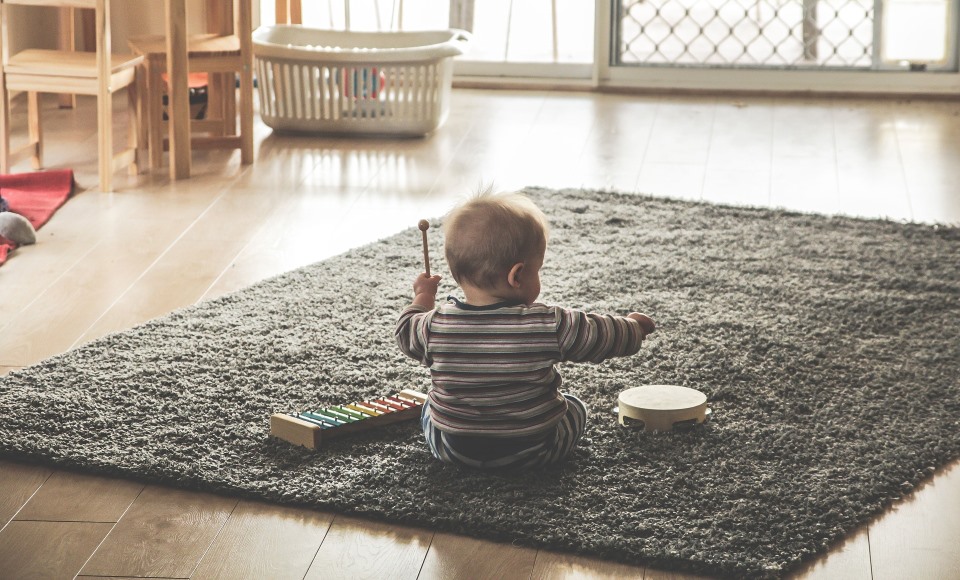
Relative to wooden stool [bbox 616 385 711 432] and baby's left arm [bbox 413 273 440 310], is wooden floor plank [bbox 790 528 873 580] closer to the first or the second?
wooden stool [bbox 616 385 711 432]

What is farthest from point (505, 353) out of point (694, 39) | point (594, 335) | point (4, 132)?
point (694, 39)

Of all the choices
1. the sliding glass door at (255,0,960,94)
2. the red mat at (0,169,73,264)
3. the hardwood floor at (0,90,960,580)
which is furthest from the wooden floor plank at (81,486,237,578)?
the sliding glass door at (255,0,960,94)

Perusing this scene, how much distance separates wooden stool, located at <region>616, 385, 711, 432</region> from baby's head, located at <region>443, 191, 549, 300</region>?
13.5 inches

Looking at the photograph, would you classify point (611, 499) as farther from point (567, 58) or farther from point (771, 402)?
point (567, 58)

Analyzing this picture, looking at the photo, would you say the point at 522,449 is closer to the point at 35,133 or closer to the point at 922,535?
the point at 922,535

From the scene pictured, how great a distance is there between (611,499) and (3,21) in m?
2.45

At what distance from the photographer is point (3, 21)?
3.26 meters

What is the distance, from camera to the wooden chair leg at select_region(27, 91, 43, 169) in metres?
3.48

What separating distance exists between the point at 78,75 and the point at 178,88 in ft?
0.96

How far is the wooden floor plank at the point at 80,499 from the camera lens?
1629 mm

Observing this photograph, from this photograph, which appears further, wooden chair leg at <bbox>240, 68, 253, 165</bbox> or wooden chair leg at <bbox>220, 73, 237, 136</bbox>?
wooden chair leg at <bbox>220, 73, 237, 136</bbox>

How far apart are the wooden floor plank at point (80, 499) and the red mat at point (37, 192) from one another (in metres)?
1.43

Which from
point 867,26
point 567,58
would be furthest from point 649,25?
point 867,26

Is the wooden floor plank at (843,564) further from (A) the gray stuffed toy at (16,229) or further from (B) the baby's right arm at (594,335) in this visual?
(A) the gray stuffed toy at (16,229)
